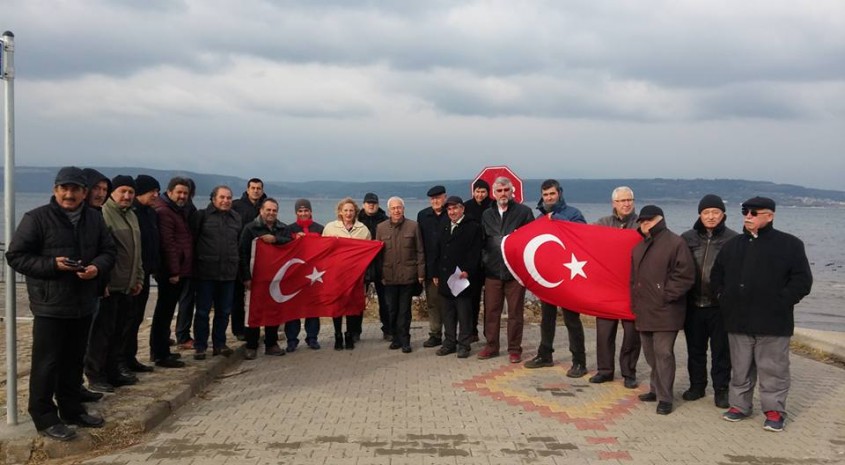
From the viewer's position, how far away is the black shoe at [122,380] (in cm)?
688

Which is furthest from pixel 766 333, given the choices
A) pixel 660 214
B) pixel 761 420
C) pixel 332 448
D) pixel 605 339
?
pixel 332 448

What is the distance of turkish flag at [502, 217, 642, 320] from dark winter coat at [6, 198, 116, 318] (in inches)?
188

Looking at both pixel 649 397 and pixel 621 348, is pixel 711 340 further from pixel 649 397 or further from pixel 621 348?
pixel 621 348

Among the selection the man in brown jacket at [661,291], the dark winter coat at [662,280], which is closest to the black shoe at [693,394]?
the man in brown jacket at [661,291]

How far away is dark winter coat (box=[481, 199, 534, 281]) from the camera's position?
8750 mm

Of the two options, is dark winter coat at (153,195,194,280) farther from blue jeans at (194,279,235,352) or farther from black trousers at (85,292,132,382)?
black trousers at (85,292,132,382)

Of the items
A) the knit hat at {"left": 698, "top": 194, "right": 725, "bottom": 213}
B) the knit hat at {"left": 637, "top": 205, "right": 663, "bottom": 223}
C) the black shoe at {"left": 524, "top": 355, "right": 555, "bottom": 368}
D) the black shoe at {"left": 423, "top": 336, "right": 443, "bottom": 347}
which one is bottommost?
the black shoe at {"left": 423, "top": 336, "right": 443, "bottom": 347}

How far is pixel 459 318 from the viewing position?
9.18m

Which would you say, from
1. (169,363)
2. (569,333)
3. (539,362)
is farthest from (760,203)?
(169,363)

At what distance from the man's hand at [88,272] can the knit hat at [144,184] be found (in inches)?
79.6

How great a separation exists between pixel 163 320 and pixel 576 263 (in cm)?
491

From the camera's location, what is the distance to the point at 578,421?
6.31 metres

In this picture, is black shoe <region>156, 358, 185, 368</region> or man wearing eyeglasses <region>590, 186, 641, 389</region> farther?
black shoe <region>156, 358, 185, 368</region>

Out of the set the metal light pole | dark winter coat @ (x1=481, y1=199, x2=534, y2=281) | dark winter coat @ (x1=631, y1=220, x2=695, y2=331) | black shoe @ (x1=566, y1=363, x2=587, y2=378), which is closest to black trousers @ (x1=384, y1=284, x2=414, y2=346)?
dark winter coat @ (x1=481, y1=199, x2=534, y2=281)
